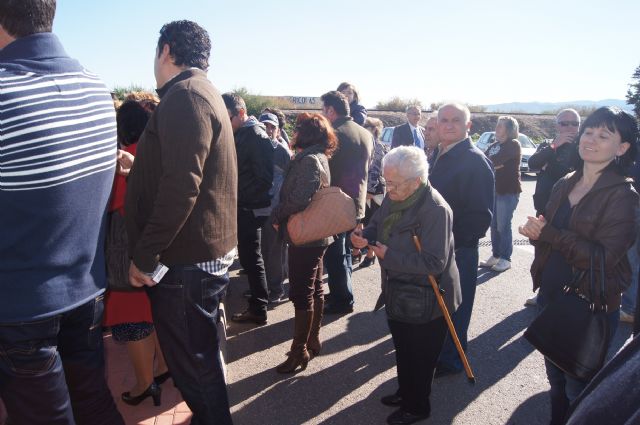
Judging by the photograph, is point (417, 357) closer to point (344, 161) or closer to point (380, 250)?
point (380, 250)

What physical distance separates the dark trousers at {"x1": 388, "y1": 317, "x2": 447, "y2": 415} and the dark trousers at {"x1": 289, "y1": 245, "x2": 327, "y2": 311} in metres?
0.80

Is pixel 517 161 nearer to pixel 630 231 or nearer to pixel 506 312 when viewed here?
pixel 506 312

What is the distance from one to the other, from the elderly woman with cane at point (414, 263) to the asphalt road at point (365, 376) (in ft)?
1.39

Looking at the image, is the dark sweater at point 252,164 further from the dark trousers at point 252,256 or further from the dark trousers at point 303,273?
the dark trousers at point 303,273

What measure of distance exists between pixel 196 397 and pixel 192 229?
0.87 meters

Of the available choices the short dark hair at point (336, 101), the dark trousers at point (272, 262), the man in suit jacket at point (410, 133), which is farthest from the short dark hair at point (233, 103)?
the man in suit jacket at point (410, 133)

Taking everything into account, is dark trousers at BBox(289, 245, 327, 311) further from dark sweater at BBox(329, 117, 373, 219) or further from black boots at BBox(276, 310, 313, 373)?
dark sweater at BBox(329, 117, 373, 219)

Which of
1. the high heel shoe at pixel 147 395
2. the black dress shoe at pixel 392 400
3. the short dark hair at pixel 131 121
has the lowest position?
the high heel shoe at pixel 147 395

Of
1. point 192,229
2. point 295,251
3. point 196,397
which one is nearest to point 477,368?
point 295,251

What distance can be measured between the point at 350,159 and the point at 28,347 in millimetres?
3183

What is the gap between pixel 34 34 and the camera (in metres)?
1.67

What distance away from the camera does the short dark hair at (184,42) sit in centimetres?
230

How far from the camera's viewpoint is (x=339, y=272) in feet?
15.2

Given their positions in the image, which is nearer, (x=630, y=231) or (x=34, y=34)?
(x=34, y=34)
